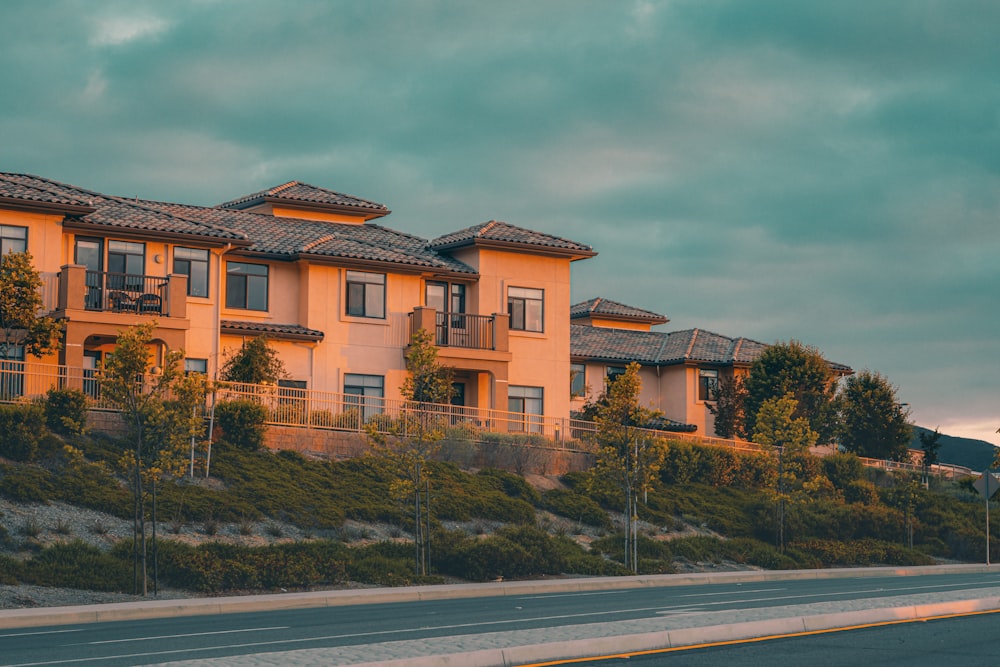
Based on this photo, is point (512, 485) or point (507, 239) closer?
point (512, 485)

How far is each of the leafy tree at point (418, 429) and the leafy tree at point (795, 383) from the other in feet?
62.1

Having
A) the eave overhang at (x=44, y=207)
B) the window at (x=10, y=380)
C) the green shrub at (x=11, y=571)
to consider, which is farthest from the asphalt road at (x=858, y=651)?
the eave overhang at (x=44, y=207)

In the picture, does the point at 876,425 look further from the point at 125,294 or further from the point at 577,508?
the point at 125,294

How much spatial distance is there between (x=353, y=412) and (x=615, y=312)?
31.8 m

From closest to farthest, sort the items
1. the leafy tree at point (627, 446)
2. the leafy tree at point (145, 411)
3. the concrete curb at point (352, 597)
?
the concrete curb at point (352, 597)
the leafy tree at point (145, 411)
the leafy tree at point (627, 446)

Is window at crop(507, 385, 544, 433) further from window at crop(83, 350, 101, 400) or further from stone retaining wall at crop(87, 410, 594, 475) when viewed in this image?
window at crop(83, 350, 101, 400)

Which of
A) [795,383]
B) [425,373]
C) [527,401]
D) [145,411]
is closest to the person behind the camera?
[145,411]

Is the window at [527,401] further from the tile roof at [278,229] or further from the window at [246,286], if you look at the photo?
the window at [246,286]

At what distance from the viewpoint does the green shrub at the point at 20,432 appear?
32906 millimetres

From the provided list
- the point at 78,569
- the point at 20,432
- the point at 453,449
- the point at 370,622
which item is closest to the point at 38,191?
the point at 20,432

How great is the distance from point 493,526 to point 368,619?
16703 mm

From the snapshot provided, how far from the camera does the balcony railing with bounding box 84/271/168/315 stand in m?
41.2

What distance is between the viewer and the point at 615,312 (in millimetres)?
72062

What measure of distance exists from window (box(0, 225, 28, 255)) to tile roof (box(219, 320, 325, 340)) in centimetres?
725
